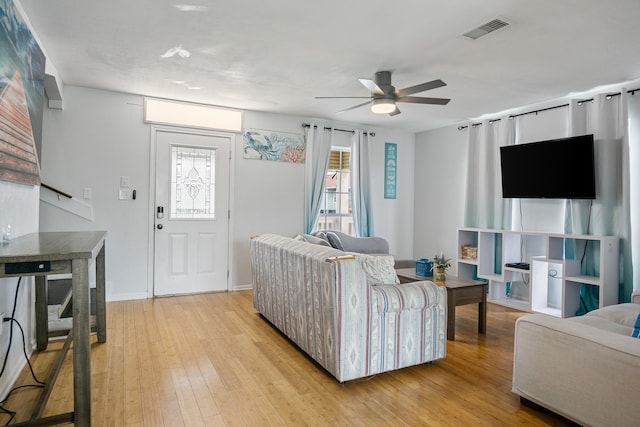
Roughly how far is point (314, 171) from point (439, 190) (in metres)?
2.19

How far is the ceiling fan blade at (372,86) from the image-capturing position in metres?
3.31

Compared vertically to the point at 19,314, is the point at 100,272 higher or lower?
higher

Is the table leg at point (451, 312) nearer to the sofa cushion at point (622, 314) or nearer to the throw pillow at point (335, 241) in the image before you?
the sofa cushion at point (622, 314)

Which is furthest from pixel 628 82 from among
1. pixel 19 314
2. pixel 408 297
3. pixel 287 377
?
pixel 19 314

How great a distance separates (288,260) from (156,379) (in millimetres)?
1266

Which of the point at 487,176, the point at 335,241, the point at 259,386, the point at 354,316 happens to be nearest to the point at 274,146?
the point at 335,241

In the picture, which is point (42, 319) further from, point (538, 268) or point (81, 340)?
point (538, 268)

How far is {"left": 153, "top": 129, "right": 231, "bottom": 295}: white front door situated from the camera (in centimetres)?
488

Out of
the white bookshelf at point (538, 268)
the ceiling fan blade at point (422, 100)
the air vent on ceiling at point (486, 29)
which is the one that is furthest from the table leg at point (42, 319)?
the white bookshelf at point (538, 268)

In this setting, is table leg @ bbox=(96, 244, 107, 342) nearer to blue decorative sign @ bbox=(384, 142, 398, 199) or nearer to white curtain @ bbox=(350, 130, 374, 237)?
white curtain @ bbox=(350, 130, 374, 237)

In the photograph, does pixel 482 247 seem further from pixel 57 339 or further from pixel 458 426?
pixel 57 339

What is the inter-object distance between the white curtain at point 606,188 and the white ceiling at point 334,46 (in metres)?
0.30

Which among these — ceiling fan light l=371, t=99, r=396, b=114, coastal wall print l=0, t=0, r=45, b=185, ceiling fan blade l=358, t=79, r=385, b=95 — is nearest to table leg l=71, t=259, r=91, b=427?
coastal wall print l=0, t=0, r=45, b=185

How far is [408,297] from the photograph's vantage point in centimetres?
272
